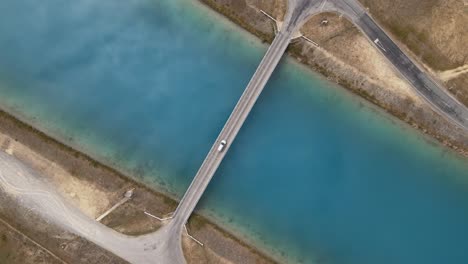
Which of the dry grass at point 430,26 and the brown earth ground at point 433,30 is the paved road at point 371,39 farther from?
the dry grass at point 430,26

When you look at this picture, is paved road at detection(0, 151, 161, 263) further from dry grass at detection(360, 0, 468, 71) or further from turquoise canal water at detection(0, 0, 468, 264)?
dry grass at detection(360, 0, 468, 71)

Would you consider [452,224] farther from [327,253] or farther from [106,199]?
[106,199]

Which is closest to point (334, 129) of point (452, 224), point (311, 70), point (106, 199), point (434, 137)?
point (311, 70)

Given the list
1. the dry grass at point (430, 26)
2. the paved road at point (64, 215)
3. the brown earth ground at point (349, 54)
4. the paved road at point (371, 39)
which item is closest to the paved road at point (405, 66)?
the paved road at point (371, 39)

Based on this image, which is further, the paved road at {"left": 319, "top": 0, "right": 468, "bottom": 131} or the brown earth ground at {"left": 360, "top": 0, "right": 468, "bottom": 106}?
the paved road at {"left": 319, "top": 0, "right": 468, "bottom": 131}

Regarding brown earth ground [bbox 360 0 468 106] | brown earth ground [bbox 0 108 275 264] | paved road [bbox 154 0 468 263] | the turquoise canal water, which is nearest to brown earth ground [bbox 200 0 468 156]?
paved road [bbox 154 0 468 263]

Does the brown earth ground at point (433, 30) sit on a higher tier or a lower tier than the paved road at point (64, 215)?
higher
